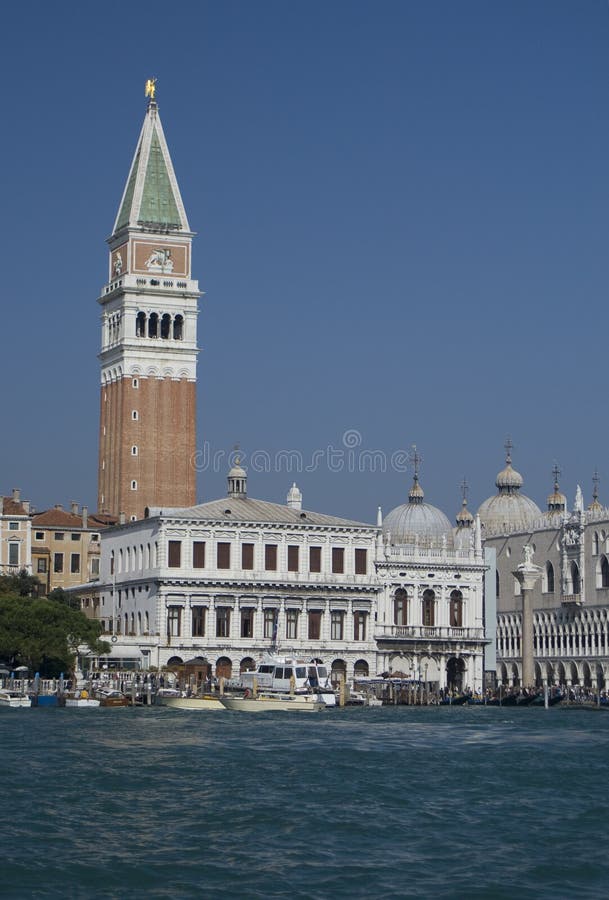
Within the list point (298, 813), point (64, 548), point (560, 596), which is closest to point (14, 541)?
point (64, 548)

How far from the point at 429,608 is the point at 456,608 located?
5.11 feet

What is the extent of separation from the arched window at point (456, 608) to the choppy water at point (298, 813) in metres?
36.7

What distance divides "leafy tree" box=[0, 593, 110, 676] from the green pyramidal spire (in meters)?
32.3

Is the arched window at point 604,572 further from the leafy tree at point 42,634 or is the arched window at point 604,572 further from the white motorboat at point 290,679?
the leafy tree at point 42,634

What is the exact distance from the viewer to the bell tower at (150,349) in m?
103

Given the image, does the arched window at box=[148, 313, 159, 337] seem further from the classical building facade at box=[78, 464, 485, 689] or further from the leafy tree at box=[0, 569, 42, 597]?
the leafy tree at box=[0, 569, 42, 597]

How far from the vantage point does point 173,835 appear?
32469 mm

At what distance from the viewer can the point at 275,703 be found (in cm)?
7256

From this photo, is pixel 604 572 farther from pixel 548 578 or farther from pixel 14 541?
pixel 14 541

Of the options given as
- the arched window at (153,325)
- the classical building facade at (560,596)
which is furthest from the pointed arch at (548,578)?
the arched window at (153,325)

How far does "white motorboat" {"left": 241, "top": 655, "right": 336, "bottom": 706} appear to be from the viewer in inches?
2968

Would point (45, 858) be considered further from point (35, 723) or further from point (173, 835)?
point (35, 723)

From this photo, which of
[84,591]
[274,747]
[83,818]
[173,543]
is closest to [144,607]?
[173,543]

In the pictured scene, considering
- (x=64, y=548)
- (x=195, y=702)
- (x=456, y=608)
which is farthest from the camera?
(x=64, y=548)
